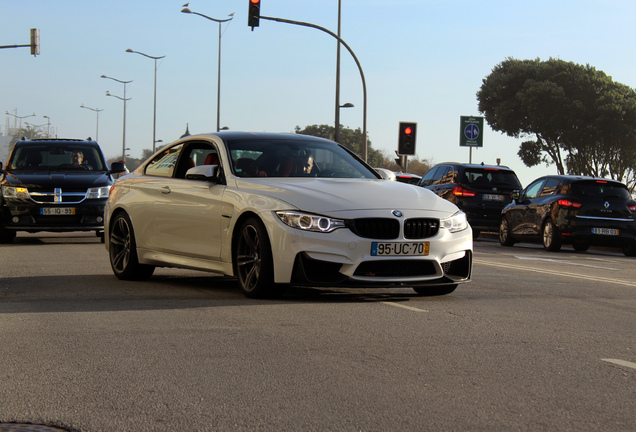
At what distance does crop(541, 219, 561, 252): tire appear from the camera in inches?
781

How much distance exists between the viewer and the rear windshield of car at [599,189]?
19.8 m

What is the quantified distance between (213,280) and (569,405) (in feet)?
21.1

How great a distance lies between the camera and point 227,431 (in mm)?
4301

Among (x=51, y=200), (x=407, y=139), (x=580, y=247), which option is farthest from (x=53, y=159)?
(x=407, y=139)

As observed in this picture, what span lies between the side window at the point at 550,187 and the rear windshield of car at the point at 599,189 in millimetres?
611

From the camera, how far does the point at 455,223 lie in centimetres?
884

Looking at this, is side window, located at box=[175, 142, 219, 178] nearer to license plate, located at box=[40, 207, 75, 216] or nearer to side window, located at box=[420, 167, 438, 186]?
license plate, located at box=[40, 207, 75, 216]

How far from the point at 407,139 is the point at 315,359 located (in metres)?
25.3

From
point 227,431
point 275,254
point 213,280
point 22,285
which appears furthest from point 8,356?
point 213,280

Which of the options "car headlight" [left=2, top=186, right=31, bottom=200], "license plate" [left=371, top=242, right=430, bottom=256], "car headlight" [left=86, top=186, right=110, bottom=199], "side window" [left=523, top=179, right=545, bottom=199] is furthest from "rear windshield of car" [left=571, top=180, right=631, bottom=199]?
"license plate" [left=371, top=242, right=430, bottom=256]

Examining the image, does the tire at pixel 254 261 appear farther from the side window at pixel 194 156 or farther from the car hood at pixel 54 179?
the car hood at pixel 54 179

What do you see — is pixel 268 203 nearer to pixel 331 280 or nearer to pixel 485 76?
pixel 331 280

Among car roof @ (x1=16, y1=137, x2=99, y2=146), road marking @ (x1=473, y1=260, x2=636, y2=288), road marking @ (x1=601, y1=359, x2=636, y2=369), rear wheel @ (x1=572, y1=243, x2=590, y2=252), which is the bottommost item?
rear wheel @ (x1=572, y1=243, x2=590, y2=252)

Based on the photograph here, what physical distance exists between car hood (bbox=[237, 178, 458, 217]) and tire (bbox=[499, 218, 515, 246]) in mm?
13120
